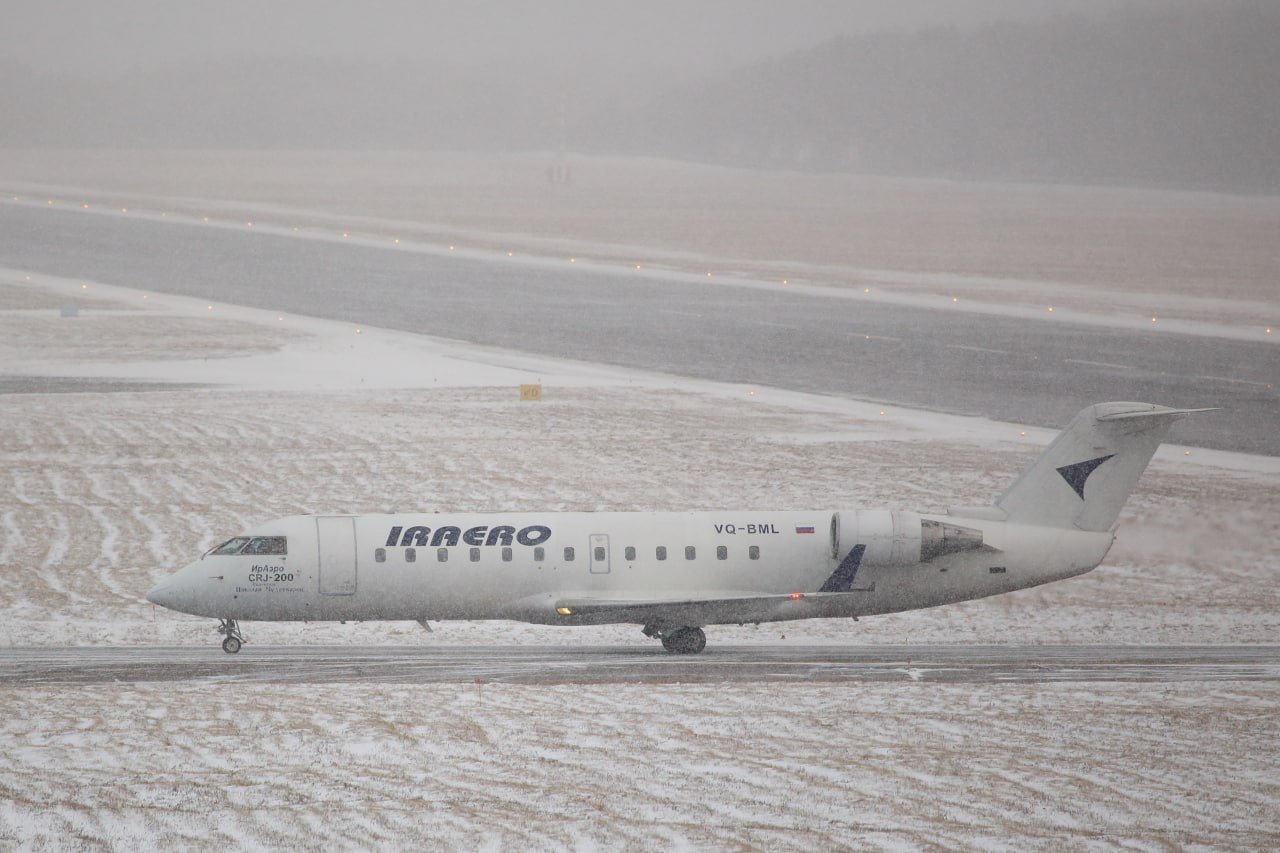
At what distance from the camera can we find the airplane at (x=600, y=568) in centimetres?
3778

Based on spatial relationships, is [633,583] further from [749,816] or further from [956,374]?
[956,374]

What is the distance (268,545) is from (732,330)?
64.2 m

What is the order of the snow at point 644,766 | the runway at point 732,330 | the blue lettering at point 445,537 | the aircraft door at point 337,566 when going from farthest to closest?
the runway at point 732,330 < the blue lettering at point 445,537 < the aircraft door at point 337,566 < the snow at point 644,766

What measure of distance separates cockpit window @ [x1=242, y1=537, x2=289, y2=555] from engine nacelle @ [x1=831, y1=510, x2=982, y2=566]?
44.1 feet

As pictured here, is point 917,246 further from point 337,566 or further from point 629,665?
point 337,566

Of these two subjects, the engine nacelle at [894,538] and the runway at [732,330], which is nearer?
the engine nacelle at [894,538]

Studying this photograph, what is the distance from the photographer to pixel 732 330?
3930 inches

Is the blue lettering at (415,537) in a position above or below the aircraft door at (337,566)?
above

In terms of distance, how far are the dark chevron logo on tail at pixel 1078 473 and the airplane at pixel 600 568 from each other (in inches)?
88.2

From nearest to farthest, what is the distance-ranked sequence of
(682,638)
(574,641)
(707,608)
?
(707,608) → (682,638) → (574,641)

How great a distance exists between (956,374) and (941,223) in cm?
10512

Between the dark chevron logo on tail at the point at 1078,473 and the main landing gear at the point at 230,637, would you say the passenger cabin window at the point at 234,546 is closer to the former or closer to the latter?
the main landing gear at the point at 230,637

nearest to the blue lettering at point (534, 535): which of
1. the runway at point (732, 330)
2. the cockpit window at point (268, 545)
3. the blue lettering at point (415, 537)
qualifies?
the blue lettering at point (415, 537)

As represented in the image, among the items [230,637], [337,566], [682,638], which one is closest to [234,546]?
[230,637]
